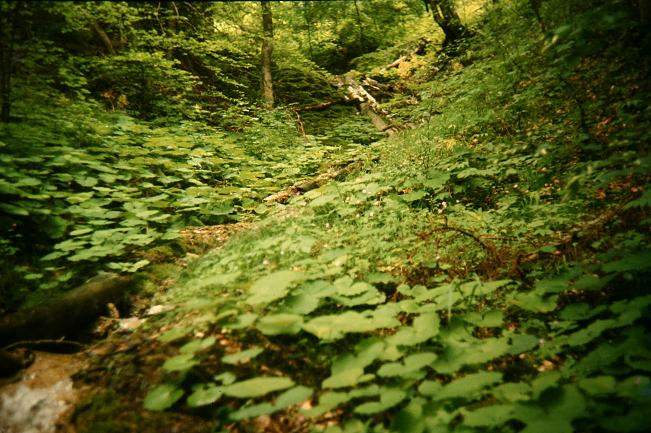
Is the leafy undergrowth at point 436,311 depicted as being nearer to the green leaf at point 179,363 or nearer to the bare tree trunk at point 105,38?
the green leaf at point 179,363

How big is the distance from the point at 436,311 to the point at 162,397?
4.95 ft

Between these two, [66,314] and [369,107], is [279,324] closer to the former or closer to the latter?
[66,314]

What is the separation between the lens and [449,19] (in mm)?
Answer: 10094

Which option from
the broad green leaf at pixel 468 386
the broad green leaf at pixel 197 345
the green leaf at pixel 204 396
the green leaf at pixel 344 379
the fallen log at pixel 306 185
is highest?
the fallen log at pixel 306 185

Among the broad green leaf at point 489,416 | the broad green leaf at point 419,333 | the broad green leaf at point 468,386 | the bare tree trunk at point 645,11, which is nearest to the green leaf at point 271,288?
the broad green leaf at point 419,333

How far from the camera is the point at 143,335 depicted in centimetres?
215

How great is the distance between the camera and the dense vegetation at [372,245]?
4.92 feet

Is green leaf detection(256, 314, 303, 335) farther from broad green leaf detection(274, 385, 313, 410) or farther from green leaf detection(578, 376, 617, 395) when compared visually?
green leaf detection(578, 376, 617, 395)

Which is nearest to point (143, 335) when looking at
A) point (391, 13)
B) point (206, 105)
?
point (206, 105)

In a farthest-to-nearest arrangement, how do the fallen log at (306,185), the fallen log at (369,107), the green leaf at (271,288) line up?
the fallen log at (369,107) < the fallen log at (306,185) < the green leaf at (271,288)

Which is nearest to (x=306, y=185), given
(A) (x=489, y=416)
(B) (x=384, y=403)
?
(B) (x=384, y=403)

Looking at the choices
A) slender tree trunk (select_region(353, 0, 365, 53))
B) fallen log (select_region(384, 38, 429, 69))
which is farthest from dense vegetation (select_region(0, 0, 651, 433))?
slender tree trunk (select_region(353, 0, 365, 53))

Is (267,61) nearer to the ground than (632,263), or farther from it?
farther from it

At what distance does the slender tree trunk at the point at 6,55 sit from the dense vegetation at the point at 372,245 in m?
0.05
